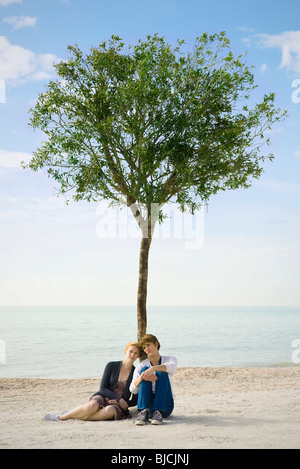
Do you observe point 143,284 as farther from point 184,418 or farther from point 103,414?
point 103,414

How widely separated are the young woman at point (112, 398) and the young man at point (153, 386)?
0.78ft

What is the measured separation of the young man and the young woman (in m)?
0.24

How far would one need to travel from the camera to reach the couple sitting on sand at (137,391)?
7.96 meters

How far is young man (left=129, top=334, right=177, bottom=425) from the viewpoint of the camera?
25.9 feet

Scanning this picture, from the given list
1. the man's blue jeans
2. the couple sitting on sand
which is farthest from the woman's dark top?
the man's blue jeans

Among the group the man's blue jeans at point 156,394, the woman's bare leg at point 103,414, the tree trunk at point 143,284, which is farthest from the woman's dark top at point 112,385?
the tree trunk at point 143,284

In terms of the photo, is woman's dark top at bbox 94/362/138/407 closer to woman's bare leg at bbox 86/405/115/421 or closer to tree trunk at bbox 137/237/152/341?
woman's bare leg at bbox 86/405/115/421

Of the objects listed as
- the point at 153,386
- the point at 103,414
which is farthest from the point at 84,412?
the point at 153,386

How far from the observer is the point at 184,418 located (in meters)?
8.34

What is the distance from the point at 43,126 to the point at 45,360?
13270 mm

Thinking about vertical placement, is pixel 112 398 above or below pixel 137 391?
below

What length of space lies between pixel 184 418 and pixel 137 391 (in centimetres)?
92

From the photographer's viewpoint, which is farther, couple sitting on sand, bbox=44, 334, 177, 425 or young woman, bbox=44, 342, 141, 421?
young woman, bbox=44, 342, 141, 421
